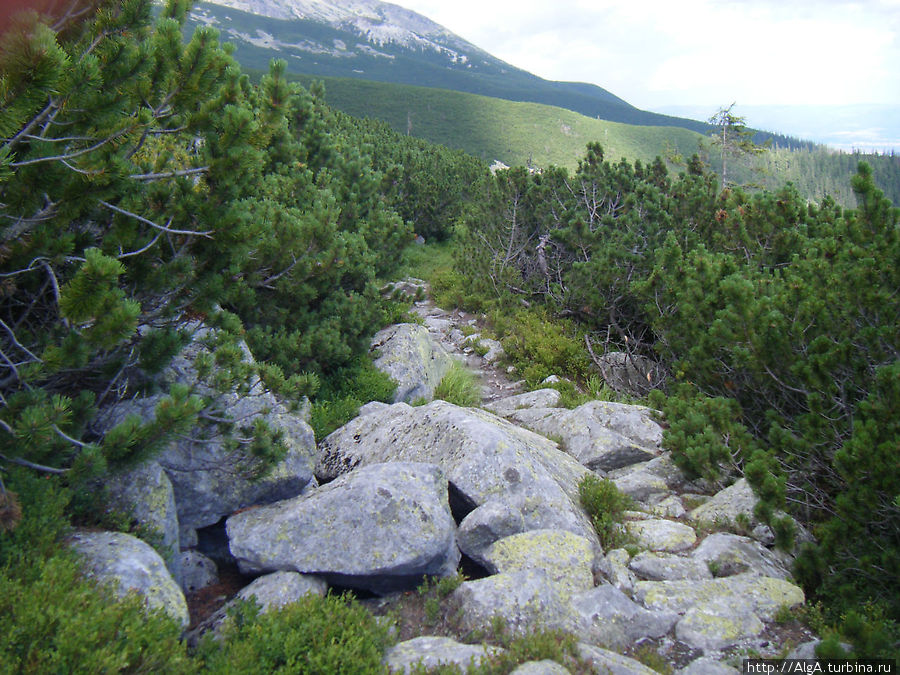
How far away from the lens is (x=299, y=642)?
3438 mm

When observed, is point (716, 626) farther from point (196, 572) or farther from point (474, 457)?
point (196, 572)

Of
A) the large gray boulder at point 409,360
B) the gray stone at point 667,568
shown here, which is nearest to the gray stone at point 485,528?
the gray stone at point 667,568

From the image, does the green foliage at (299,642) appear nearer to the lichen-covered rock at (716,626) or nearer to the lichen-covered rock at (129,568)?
the lichen-covered rock at (129,568)

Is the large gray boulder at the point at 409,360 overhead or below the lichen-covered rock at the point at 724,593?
below

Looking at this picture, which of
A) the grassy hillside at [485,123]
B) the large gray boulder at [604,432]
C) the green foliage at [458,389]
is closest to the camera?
the large gray boulder at [604,432]

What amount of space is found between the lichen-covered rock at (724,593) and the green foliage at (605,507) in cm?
80

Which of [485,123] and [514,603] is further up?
[485,123]

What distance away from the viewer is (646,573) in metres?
4.84

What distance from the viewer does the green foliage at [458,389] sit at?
980cm

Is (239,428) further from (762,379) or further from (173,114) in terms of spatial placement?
(762,379)

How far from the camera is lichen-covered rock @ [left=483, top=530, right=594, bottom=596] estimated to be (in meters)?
4.61

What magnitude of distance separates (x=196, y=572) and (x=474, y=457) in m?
2.82

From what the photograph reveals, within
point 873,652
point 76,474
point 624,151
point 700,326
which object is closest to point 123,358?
point 76,474

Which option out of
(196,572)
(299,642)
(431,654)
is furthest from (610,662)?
(196,572)
